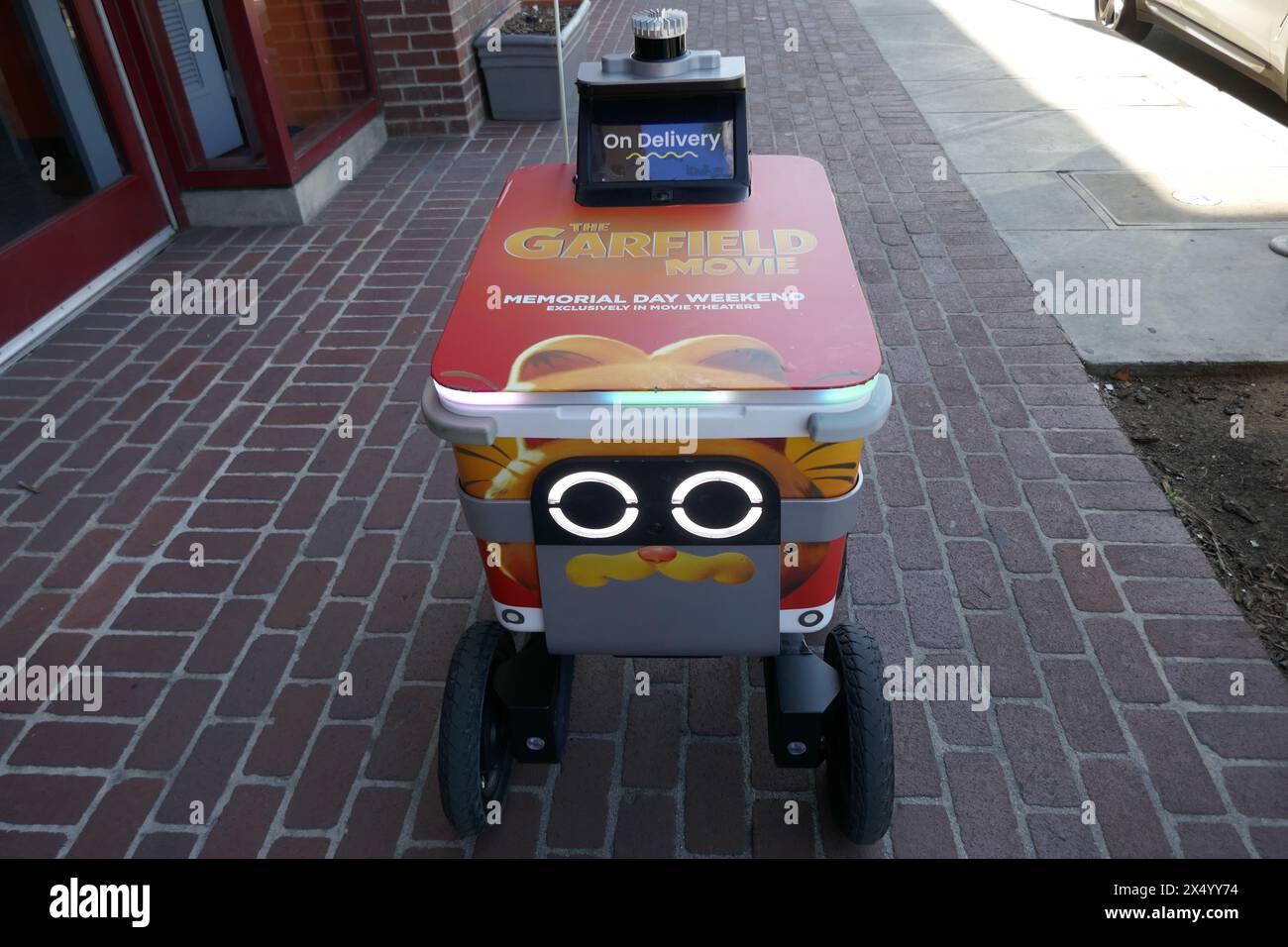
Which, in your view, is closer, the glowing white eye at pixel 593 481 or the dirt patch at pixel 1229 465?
the glowing white eye at pixel 593 481

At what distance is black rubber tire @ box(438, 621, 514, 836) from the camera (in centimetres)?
216

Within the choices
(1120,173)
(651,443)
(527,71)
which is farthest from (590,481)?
(527,71)

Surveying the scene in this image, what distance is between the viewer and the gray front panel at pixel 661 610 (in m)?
1.94

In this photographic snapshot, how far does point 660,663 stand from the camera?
291 cm

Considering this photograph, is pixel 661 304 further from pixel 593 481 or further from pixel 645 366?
pixel 593 481

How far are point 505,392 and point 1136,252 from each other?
4.74 meters

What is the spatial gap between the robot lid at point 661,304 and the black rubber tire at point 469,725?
29.8 inches

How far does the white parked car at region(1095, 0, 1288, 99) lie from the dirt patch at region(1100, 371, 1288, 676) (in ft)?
13.4

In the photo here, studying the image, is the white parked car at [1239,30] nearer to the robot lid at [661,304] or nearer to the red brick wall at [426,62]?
the red brick wall at [426,62]

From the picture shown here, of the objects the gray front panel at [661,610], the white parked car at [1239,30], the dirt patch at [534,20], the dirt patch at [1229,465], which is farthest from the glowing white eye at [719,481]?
the white parked car at [1239,30]

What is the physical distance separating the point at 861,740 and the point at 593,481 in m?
0.94

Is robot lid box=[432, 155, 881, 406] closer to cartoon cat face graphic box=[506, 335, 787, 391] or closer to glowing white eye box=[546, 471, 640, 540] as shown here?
cartoon cat face graphic box=[506, 335, 787, 391]
